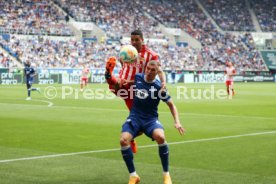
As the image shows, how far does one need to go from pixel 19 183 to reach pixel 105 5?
6442 cm

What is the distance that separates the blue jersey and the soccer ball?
114 centimetres

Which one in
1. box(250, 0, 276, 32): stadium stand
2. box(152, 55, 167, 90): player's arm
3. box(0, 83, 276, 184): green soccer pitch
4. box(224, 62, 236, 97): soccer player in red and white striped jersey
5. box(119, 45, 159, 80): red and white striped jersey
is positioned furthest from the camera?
box(250, 0, 276, 32): stadium stand

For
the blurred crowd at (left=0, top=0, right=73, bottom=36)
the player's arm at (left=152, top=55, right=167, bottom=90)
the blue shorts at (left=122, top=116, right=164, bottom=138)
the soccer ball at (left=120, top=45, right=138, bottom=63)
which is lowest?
the blue shorts at (left=122, top=116, right=164, bottom=138)

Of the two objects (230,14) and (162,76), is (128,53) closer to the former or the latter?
(162,76)

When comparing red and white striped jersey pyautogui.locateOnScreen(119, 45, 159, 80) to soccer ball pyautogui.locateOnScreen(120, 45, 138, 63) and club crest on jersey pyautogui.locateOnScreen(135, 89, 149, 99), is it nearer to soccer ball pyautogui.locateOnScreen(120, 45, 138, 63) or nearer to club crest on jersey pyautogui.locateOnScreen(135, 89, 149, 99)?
soccer ball pyautogui.locateOnScreen(120, 45, 138, 63)

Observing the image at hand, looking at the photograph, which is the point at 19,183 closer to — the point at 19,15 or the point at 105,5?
the point at 19,15

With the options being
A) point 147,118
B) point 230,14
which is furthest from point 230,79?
point 230,14

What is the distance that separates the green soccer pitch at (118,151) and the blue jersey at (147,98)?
1.09m

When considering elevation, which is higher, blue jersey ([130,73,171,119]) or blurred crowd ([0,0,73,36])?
blurred crowd ([0,0,73,36])

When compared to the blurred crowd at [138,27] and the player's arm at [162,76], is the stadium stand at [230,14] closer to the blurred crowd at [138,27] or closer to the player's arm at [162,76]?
the blurred crowd at [138,27]

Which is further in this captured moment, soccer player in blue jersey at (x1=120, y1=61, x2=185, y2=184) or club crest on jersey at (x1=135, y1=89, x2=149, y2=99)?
club crest on jersey at (x1=135, y1=89, x2=149, y2=99)

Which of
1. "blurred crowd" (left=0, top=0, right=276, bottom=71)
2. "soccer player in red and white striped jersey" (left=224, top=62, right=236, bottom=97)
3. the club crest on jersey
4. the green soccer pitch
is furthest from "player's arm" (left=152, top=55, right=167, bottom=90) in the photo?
"blurred crowd" (left=0, top=0, right=276, bottom=71)

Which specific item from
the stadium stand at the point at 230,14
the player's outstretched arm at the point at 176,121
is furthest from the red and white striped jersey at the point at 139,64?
the stadium stand at the point at 230,14

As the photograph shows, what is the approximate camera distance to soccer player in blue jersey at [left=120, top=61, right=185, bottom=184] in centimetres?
873
